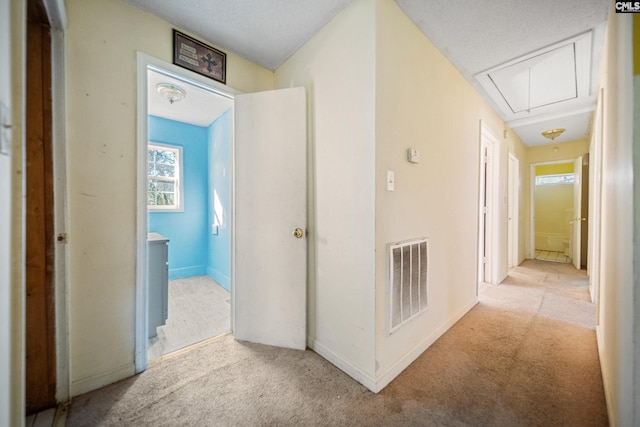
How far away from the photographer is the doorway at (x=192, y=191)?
3.05 meters

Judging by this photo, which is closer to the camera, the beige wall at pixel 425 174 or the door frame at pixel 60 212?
the door frame at pixel 60 212

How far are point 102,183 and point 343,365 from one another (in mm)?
2004

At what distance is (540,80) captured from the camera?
2533 mm

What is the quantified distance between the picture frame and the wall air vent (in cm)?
197

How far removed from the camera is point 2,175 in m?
0.59

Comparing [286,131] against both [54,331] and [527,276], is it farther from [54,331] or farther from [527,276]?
[527,276]

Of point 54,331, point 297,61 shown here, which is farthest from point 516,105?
point 54,331

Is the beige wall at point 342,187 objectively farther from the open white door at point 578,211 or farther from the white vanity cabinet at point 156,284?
the open white door at point 578,211

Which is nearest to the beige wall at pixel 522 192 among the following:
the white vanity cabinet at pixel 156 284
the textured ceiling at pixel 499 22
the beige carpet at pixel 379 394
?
the textured ceiling at pixel 499 22

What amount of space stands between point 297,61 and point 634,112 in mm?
2015

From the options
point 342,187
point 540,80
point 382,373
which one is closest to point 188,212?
point 342,187

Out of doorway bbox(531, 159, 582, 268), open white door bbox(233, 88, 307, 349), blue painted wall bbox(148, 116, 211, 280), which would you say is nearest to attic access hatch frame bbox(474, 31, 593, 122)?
open white door bbox(233, 88, 307, 349)

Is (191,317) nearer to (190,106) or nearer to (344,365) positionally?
(344,365)

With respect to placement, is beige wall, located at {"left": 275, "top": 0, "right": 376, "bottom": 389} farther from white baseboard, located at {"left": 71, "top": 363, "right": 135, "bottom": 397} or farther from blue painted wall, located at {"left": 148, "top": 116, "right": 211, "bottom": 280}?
blue painted wall, located at {"left": 148, "top": 116, "right": 211, "bottom": 280}
